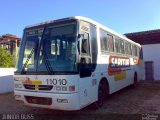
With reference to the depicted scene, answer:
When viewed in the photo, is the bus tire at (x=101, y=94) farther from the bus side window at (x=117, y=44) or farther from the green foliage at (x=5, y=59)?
the green foliage at (x=5, y=59)

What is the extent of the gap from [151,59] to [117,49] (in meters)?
9.78

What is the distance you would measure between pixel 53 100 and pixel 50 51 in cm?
145

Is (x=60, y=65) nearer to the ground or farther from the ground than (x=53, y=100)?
farther from the ground

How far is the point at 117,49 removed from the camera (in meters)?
10.7

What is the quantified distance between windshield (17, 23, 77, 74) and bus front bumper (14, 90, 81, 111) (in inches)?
26.6

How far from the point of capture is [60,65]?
6.75 m

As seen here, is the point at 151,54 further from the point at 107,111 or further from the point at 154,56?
the point at 107,111

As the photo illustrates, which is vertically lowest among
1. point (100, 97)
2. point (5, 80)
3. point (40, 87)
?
point (100, 97)

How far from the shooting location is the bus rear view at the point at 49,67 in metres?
6.61

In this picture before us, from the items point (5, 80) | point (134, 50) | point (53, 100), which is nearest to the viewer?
point (53, 100)

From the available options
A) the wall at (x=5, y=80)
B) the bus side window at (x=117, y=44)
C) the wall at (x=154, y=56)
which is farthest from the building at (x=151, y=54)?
the wall at (x=5, y=80)

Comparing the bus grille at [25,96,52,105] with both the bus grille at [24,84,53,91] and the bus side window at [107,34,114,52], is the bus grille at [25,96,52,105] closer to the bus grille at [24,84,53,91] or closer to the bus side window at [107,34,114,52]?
the bus grille at [24,84,53,91]
